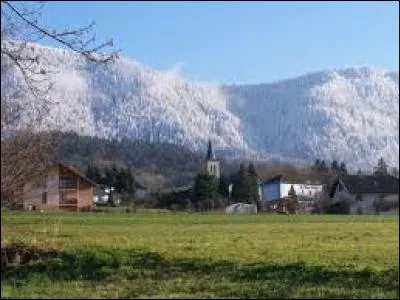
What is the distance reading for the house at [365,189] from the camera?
14112 cm

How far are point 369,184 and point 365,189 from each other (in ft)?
5.24

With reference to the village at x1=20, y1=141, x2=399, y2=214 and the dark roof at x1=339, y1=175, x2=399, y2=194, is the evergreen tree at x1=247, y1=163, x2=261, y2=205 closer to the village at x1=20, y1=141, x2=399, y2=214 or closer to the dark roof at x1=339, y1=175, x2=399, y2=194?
the village at x1=20, y1=141, x2=399, y2=214

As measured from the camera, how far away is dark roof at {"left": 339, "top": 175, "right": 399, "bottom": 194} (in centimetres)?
14525

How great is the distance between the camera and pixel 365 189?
146 metres

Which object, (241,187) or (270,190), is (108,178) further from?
(270,190)

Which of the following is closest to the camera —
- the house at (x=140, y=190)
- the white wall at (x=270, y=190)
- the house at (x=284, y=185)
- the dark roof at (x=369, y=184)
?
the dark roof at (x=369, y=184)

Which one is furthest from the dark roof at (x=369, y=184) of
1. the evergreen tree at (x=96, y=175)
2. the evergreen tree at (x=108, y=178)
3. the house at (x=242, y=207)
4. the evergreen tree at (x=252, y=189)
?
the evergreen tree at (x=96, y=175)

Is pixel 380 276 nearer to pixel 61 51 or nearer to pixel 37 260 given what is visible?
pixel 37 260

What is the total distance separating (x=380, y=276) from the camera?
1483 centimetres

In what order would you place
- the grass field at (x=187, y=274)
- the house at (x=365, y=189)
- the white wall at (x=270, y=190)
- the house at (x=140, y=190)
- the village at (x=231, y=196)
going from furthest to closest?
the white wall at (x=270, y=190)
the house at (x=140, y=190)
the house at (x=365, y=189)
the village at (x=231, y=196)
the grass field at (x=187, y=274)

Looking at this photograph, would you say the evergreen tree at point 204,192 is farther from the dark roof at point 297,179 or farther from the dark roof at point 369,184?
the dark roof at point 297,179

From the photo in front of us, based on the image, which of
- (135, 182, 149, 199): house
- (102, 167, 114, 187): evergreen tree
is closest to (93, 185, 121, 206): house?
(102, 167, 114, 187): evergreen tree

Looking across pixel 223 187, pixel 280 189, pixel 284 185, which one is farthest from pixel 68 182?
pixel 284 185

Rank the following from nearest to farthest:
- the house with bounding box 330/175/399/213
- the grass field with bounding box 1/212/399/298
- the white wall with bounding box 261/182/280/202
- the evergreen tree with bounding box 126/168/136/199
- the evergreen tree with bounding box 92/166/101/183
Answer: the grass field with bounding box 1/212/399/298
the house with bounding box 330/175/399/213
the evergreen tree with bounding box 126/168/136/199
the evergreen tree with bounding box 92/166/101/183
the white wall with bounding box 261/182/280/202
